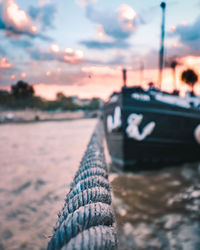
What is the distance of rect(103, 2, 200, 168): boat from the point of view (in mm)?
6344

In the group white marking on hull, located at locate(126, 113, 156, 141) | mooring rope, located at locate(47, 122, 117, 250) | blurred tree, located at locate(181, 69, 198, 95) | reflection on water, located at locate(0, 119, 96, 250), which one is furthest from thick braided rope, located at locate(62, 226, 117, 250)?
blurred tree, located at locate(181, 69, 198, 95)

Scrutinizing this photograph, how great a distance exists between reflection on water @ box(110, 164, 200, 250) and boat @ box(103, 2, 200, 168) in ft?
1.81

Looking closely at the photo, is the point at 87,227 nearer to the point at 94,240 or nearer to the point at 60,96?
the point at 94,240

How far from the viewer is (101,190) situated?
145 cm

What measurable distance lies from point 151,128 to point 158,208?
2.66m

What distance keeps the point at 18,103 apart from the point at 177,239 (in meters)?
76.7

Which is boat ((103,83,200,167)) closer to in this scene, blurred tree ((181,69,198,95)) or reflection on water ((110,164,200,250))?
reflection on water ((110,164,200,250))

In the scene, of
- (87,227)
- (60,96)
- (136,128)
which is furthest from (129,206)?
(60,96)

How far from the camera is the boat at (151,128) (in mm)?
6340

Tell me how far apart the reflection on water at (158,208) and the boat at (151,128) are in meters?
0.55

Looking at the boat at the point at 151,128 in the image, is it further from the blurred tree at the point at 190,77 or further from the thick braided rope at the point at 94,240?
the blurred tree at the point at 190,77

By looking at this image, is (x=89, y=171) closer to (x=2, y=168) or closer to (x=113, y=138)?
(x=113, y=138)

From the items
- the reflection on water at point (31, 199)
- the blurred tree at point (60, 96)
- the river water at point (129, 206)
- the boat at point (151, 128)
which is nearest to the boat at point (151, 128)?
the boat at point (151, 128)

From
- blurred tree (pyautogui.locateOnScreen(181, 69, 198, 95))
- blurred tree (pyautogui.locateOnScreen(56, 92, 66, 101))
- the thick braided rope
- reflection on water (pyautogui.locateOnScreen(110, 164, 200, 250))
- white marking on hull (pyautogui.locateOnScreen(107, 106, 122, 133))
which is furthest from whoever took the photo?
blurred tree (pyautogui.locateOnScreen(56, 92, 66, 101))
